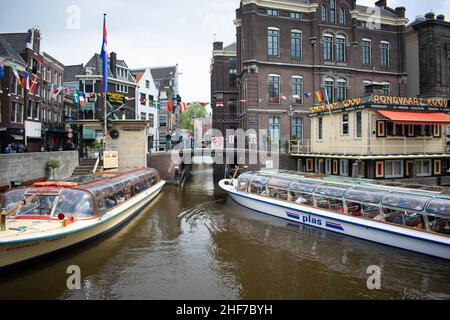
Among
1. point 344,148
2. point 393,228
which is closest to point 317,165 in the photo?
point 344,148

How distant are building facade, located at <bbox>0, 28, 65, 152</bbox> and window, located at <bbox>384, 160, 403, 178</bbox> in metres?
25.8

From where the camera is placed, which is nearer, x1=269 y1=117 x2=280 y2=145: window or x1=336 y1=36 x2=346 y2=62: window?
x1=269 y1=117 x2=280 y2=145: window

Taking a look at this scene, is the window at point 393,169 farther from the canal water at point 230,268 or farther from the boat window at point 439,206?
the boat window at point 439,206

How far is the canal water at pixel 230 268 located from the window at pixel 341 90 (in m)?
27.8

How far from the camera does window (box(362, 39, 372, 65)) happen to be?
40969 millimetres

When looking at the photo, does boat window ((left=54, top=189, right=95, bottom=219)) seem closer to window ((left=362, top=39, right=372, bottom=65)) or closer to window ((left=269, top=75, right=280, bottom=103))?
window ((left=269, top=75, right=280, bottom=103))

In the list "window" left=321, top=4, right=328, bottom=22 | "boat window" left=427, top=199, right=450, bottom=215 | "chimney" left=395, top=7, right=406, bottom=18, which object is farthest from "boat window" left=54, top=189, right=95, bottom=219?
"chimney" left=395, top=7, right=406, bottom=18

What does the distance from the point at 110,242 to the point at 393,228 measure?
1100cm

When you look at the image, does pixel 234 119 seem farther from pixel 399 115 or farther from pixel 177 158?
pixel 399 115

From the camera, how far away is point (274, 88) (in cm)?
3725

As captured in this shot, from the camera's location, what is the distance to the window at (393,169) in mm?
24141

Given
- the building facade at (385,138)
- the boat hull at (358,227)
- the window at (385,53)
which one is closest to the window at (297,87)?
the building facade at (385,138)

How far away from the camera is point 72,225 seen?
11523mm

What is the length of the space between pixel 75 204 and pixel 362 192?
11678mm
